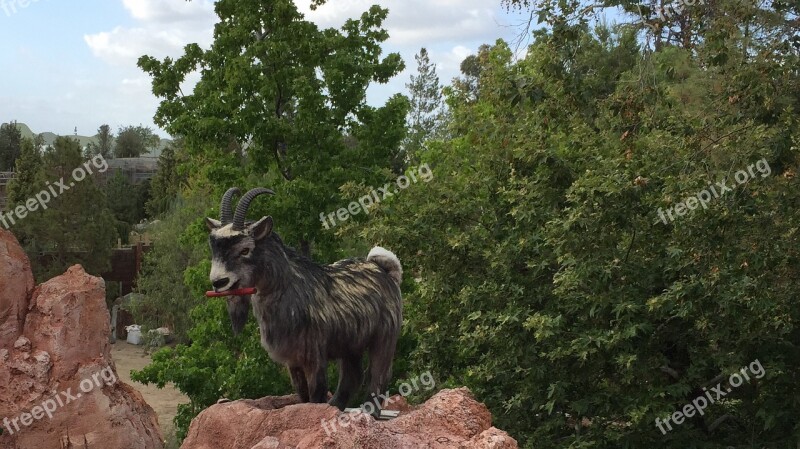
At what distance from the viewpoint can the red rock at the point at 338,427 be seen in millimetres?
6598

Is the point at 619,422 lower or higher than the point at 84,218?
lower

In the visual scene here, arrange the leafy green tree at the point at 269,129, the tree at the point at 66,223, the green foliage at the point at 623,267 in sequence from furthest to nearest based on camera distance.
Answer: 1. the tree at the point at 66,223
2. the leafy green tree at the point at 269,129
3. the green foliage at the point at 623,267

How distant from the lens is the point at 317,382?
7855 mm

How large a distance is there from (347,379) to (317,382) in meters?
0.56

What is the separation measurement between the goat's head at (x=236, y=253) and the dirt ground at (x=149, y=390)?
14097 mm

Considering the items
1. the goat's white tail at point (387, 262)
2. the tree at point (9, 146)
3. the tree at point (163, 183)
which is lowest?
the goat's white tail at point (387, 262)

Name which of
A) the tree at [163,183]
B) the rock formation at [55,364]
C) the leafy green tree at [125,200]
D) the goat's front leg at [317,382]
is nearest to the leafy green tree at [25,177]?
the tree at [163,183]

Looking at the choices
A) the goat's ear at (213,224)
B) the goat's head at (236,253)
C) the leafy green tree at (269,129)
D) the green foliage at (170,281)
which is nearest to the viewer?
the goat's head at (236,253)

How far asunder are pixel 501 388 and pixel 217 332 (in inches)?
212

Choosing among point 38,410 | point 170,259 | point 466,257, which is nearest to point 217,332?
point 38,410

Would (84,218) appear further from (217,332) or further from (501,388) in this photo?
(501,388)

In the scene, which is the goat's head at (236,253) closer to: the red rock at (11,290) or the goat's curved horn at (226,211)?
the goat's curved horn at (226,211)

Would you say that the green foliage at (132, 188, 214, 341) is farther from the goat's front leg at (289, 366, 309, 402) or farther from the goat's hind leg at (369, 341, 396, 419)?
the goat's front leg at (289, 366, 309, 402)

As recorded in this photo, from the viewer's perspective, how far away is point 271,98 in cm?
1527
